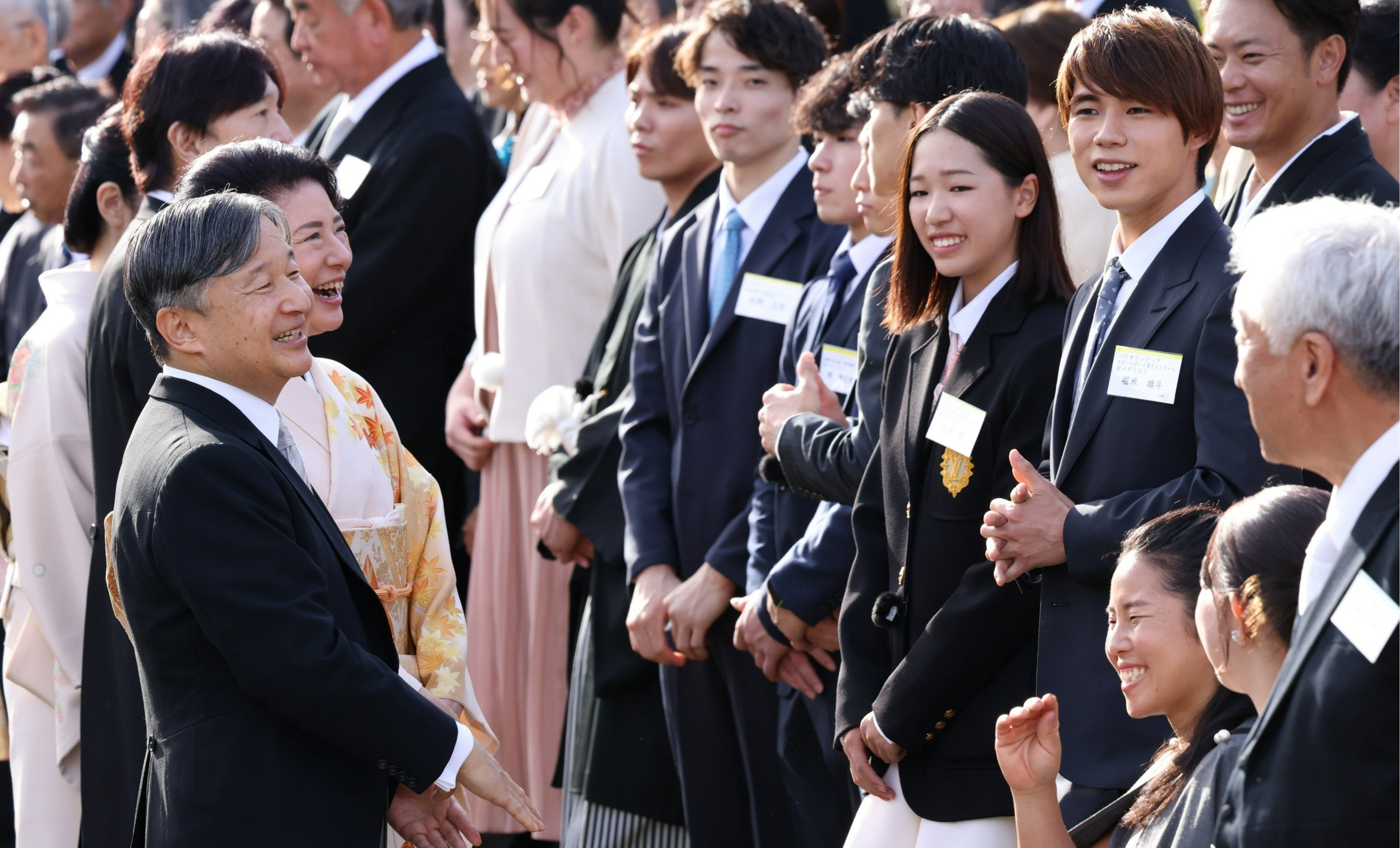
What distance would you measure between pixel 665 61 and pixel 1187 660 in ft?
8.20

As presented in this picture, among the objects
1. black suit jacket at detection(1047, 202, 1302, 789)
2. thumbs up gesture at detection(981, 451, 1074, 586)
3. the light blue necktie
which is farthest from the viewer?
the light blue necktie

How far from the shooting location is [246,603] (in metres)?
2.17

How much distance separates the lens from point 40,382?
361 centimetres

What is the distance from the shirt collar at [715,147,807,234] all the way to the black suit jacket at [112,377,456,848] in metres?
1.68

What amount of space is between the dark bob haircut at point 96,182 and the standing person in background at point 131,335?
19 centimetres

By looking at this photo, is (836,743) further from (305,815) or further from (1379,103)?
(1379,103)

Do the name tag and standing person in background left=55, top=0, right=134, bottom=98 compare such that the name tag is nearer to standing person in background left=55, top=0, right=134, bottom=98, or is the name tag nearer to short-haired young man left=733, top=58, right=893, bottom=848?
short-haired young man left=733, top=58, right=893, bottom=848

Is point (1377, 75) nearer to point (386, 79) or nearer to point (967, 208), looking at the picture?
point (967, 208)

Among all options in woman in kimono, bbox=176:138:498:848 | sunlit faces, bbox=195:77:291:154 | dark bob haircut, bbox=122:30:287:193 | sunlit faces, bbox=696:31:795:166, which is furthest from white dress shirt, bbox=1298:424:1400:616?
dark bob haircut, bbox=122:30:287:193

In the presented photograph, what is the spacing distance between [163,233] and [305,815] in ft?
3.04

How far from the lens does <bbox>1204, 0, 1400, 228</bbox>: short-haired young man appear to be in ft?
9.95

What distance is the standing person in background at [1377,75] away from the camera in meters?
3.44

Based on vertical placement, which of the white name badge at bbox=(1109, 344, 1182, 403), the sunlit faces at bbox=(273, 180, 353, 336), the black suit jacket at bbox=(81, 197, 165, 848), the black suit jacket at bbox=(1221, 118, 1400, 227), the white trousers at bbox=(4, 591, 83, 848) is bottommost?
the white trousers at bbox=(4, 591, 83, 848)

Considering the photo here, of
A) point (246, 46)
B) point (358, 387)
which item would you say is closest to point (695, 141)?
point (246, 46)
